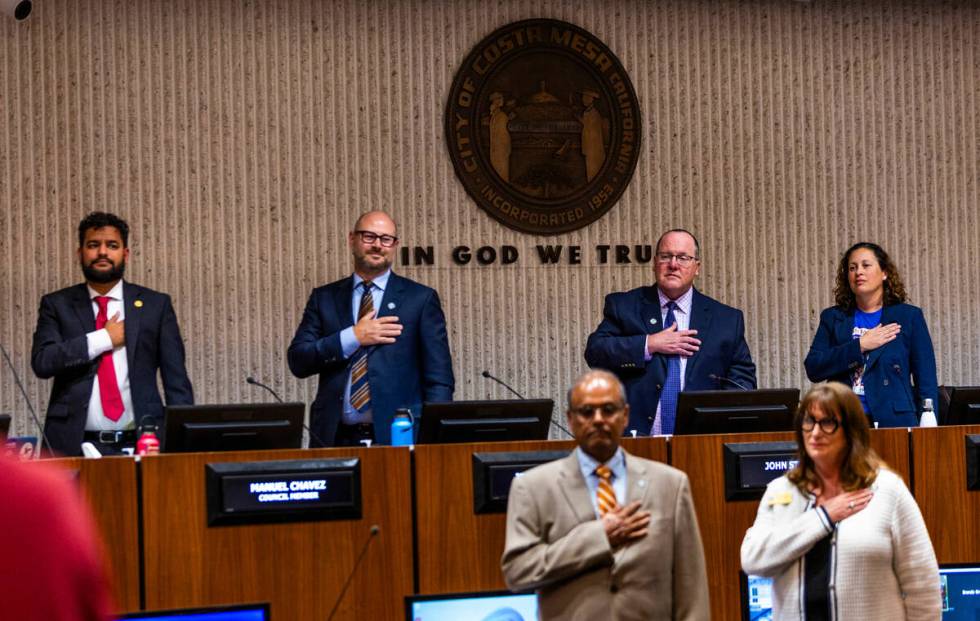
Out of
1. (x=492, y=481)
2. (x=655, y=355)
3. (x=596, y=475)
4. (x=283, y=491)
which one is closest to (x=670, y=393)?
(x=655, y=355)

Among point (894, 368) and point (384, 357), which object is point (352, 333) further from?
point (894, 368)

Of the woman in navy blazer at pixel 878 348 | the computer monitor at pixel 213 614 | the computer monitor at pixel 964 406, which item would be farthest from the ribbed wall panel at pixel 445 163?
the computer monitor at pixel 213 614

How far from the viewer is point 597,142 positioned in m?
7.27

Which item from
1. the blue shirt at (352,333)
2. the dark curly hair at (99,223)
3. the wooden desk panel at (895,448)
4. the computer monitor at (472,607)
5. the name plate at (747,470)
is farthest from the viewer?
the blue shirt at (352,333)

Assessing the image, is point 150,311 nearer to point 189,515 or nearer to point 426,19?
point 189,515

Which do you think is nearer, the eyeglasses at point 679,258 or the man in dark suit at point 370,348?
the man in dark suit at point 370,348

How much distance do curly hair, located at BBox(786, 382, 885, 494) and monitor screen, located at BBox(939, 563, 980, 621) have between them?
1.16 m

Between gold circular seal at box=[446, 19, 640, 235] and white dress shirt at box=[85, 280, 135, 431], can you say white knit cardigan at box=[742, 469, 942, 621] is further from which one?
gold circular seal at box=[446, 19, 640, 235]

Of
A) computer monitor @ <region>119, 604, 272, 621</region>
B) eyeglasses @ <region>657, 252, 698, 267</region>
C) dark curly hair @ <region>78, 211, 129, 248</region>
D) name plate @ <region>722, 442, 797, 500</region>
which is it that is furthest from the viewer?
eyeglasses @ <region>657, 252, 698, 267</region>

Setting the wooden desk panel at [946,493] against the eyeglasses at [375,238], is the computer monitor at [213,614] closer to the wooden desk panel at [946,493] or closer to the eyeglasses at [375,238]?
the eyeglasses at [375,238]

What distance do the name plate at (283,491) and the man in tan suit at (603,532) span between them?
3.37 feet

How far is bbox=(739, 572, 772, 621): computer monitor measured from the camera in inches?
175

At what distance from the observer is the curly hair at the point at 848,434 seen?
11.2 ft

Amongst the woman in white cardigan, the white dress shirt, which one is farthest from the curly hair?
the white dress shirt
